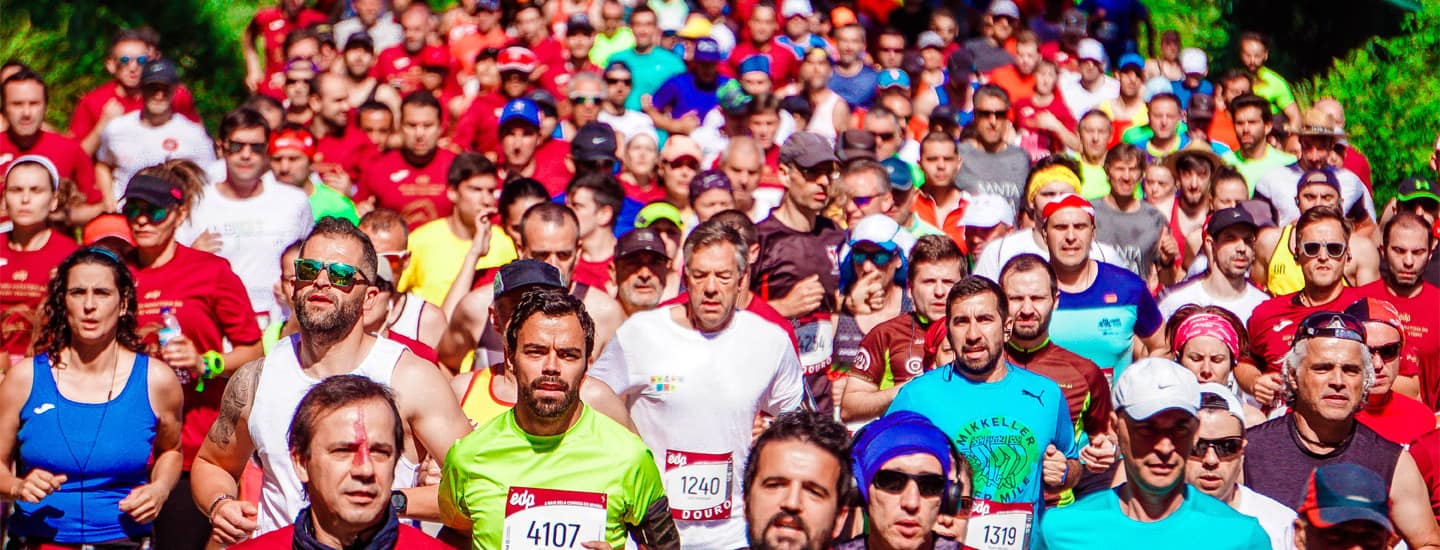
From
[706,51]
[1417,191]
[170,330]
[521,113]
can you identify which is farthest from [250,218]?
[1417,191]

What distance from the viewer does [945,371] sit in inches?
246

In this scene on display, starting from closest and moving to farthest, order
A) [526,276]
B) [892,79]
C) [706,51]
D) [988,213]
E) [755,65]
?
[526,276] → [988,213] → [755,65] → [706,51] → [892,79]

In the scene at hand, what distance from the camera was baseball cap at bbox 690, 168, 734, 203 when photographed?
9.84 metres

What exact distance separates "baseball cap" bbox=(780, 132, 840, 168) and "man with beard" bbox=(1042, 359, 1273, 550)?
4.02m

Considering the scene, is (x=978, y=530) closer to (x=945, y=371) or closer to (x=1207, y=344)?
(x=945, y=371)

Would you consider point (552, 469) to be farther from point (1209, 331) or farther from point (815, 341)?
point (1209, 331)

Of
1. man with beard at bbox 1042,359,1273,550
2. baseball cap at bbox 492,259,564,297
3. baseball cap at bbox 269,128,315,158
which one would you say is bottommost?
man with beard at bbox 1042,359,1273,550

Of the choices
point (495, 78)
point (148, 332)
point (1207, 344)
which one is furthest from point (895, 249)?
point (495, 78)

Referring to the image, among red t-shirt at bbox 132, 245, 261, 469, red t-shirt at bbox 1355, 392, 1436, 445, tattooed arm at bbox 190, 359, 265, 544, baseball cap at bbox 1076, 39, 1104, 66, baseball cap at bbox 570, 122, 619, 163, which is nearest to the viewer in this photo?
tattooed arm at bbox 190, 359, 265, 544

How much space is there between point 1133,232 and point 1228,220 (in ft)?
3.87

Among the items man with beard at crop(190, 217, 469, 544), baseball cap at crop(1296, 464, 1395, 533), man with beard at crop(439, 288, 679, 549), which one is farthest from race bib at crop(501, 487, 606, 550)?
baseball cap at crop(1296, 464, 1395, 533)

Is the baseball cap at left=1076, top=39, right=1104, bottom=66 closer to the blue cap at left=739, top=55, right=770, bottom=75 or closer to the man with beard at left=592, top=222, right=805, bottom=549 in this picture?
the blue cap at left=739, top=55, right=770, bottom=75

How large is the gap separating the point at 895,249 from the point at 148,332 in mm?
3205

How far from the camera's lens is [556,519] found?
502 cm
